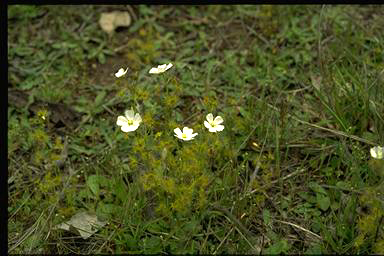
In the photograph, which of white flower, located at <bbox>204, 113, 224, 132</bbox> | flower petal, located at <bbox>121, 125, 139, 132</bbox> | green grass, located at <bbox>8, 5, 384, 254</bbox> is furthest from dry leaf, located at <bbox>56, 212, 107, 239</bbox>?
white flower, located at <bbox>204, 113, 224, 132</bbox>

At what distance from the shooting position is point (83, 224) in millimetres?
2982

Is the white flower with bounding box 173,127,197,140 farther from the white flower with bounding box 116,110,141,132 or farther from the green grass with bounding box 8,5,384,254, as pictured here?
the white flower with bounding box 116,110,141,132

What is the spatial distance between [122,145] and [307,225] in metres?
1.28

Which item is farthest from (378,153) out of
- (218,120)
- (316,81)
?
(316,81)

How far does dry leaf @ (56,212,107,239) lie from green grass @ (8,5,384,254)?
3cm

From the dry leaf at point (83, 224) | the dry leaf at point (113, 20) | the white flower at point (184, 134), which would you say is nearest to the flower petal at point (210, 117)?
the white flower at point (184, 134)

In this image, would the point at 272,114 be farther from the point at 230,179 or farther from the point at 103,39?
the point at 103,39

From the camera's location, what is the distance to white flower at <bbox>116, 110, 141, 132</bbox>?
112 inches

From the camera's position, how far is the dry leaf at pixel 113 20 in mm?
4457

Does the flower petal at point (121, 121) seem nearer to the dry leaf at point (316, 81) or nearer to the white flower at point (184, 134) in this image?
the white flower at point (184, 134)

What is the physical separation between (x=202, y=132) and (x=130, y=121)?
15.1 inches

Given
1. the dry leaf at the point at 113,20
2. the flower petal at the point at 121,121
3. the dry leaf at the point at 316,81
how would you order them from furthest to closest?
the dry leaf at the point at 113,20 < the dry leaf at the point at 316,81 < the flower petal at the point at 121,121

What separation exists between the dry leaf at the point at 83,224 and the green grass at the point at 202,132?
35 millimetres

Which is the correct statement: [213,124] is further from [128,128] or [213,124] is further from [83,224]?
[83,224]
